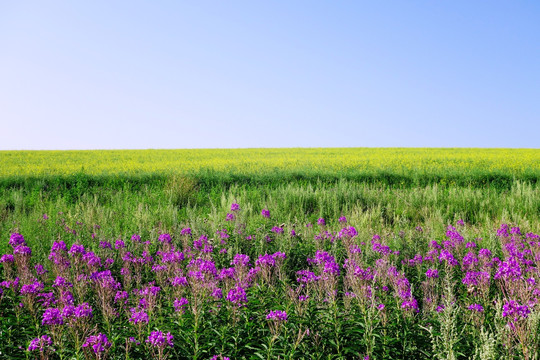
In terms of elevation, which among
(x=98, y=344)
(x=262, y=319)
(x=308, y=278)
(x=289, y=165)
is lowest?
(x=262, y=319)

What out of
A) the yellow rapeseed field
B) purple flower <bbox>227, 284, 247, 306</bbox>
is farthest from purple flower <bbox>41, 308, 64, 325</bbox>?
the yellow rapeseed field

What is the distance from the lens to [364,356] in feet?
9.11

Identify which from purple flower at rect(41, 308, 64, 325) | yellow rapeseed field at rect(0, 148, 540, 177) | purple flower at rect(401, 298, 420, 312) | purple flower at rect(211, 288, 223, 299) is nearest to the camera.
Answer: purple flower at rect(41, 308, 64, 325)

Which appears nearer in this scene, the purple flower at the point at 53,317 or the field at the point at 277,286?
the purple flower at the point at 53,317

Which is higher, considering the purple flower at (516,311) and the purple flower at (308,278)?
the purple flower at (516,311)

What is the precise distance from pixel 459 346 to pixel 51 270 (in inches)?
184

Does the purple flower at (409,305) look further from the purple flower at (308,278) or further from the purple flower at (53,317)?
the purple flower at (53,317)

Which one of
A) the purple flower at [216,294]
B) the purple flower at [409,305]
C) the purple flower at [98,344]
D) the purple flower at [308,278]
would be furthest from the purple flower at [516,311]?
the purple flower at [98,344]

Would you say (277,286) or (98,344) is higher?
(98,344)

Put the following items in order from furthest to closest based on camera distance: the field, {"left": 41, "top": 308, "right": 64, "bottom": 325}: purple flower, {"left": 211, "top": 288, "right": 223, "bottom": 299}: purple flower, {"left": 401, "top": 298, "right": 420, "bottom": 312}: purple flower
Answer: {"left": 211, "top": 288, "right": 223, "bottom": 299}: purple flower → {"left": 401, "top": 298, "right": 420, "bottom": 312}: purple flower → the field → {"left": 41, "top": 308, "right": 64, "bottom": 325}: purple flower

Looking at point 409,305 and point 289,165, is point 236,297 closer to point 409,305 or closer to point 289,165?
point 409,305

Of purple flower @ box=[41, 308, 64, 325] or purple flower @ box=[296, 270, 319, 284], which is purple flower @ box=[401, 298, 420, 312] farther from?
purple flower @ box=[41, 308, 64, 325]

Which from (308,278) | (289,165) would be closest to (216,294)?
(308,278)

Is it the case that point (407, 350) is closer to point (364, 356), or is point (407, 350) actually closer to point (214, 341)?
point (364, 356)
